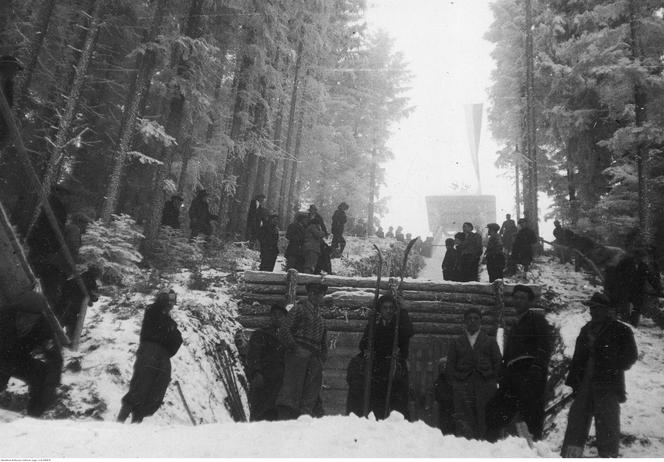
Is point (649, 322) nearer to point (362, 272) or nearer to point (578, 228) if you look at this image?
point (578, 228)

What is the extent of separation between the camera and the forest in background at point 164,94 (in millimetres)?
11086

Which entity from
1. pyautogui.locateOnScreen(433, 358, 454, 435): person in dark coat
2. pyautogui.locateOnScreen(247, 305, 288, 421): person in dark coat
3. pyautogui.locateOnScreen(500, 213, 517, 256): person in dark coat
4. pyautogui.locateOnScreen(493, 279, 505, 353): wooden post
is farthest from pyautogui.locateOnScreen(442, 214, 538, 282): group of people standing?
pyautogui.locateOnScreen(247, 305, 288, 421): person in dark coat

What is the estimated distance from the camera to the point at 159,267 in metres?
10.6

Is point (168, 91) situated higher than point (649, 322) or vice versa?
point (168, 91)

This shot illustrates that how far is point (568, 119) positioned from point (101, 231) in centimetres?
1549

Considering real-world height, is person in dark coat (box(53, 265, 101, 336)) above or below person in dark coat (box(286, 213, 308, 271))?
below

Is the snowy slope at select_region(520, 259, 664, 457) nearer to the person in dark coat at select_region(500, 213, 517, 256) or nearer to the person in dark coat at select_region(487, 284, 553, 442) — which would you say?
the person in dark coat at select_region(487, 284, 553, 442)

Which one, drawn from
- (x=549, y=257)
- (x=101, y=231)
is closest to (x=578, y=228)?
(x=549, y=257)

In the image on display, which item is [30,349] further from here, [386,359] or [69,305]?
[386,359]

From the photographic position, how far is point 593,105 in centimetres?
1590

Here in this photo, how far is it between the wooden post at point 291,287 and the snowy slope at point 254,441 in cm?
569

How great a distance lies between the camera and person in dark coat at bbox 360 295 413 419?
18.2 ft

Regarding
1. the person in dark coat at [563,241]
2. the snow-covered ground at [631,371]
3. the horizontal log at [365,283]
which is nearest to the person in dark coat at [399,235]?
the person in dark coat at [563,241]

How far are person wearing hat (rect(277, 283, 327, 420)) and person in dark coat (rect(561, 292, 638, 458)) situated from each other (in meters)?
3.09
